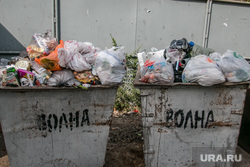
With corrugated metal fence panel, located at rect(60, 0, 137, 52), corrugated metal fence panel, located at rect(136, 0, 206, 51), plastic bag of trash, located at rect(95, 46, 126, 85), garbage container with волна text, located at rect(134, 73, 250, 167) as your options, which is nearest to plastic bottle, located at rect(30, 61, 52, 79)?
plastic bag of trash, located at rect(95, 46, 126, 85)

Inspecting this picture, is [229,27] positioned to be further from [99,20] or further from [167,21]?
[99,20]

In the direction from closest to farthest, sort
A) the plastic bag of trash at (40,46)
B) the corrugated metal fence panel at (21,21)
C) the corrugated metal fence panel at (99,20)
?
the plastic bag of trash at (40,46), the corrugated metal fence panel at (21,21), the corrugated metal fence panel at (99,20)

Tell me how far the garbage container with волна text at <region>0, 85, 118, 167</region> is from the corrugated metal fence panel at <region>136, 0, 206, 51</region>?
2.81 metres

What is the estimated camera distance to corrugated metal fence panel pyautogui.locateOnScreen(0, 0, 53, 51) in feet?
14.0

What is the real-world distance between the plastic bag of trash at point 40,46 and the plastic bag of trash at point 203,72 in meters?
1.66

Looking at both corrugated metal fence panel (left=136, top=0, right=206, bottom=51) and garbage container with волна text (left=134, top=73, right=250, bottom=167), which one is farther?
corrugated metal fence panel (left=136, top=0, right=206, bottom=51)

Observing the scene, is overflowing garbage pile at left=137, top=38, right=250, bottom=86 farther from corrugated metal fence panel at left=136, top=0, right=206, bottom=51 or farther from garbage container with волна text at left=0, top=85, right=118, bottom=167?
corrugated metal fence panel at left=136, top=0, right=206, bottom=51

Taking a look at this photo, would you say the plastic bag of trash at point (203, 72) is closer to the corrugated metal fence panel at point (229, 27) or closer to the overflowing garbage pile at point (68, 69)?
the overflowing garbage pile at point (68, 69)

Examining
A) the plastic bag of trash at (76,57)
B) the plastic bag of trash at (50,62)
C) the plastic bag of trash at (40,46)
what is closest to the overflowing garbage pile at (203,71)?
the plastic bag of trash at (76,57)

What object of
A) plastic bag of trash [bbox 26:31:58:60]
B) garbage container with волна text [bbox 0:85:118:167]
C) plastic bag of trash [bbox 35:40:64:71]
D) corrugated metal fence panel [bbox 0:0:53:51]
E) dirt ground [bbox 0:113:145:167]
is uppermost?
corrugated metal fence panel [bbox 0:0:53:51]

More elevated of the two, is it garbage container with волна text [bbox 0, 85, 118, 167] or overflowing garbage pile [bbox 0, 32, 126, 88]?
overflowing garbage pile [bbox 0, 32, 126, 88]

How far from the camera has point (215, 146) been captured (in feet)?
7.86

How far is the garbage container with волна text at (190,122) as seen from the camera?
2.26m

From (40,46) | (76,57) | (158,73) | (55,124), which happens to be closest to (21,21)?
(40,46)
